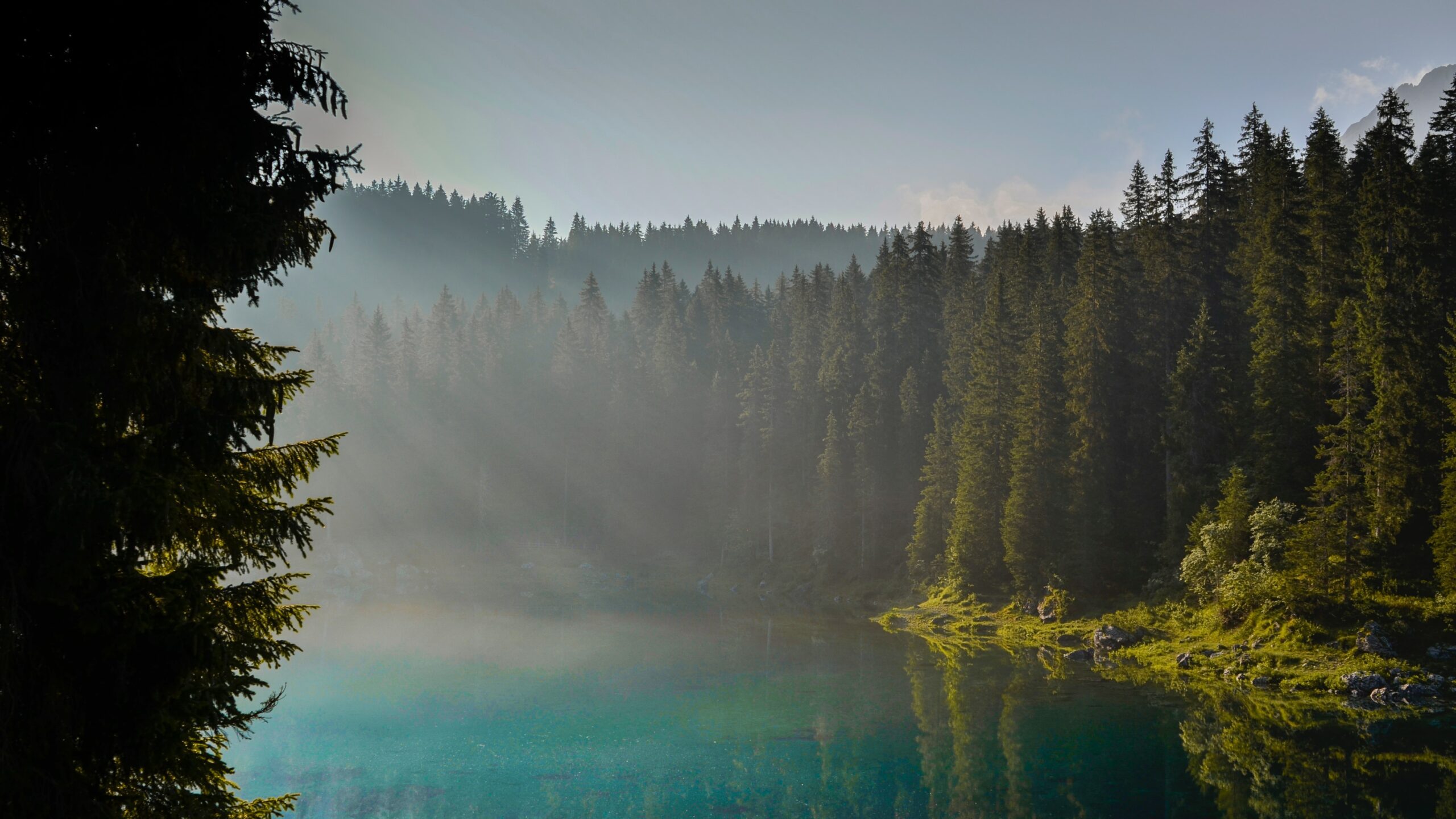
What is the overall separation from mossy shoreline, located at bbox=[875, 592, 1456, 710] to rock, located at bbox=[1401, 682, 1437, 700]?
0.05 metres

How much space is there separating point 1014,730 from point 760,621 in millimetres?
29641

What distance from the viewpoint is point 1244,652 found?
34.1 metres

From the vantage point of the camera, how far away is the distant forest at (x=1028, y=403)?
34.9m

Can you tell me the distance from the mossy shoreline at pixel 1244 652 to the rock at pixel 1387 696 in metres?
0.05

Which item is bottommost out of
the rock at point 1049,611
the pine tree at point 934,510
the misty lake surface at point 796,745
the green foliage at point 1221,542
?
the misty lake surface at point 796,745

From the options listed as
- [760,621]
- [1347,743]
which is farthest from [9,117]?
[760,621]

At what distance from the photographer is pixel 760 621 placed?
55625mm

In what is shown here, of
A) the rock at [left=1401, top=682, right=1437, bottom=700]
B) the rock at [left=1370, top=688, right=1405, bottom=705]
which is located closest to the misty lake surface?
the rock at [left=1370, top=688, right=1405, bottom=705]

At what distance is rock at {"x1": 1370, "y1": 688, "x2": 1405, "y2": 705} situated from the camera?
1099 inches

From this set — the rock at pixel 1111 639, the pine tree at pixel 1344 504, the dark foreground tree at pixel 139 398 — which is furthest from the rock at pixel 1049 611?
the dark foreground tree at pixel 139 398

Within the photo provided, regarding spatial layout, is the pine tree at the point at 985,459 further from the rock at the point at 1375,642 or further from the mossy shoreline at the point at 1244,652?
the rock at the point at 1375,642

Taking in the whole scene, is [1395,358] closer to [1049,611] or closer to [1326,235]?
[1326,235]

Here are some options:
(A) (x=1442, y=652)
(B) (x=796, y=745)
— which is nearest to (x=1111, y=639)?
(A) (x=1442, y=652)

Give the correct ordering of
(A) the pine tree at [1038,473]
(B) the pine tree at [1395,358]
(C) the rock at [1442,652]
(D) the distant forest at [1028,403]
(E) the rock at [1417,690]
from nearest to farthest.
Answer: (E) the rock at [1417,690]
(C) the rock at [1442,652]
(B) the pine tree at [1395,358]
(D) the distant forest at [1028,403]
(A) the pine tree at [1038,473]
